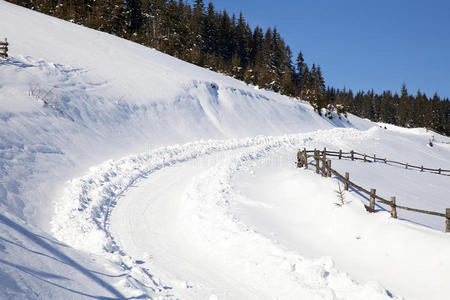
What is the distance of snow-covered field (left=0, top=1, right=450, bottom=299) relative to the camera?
594cm

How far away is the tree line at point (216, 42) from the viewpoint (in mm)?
48344

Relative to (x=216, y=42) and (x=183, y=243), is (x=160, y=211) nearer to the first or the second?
(x=183, y=243)

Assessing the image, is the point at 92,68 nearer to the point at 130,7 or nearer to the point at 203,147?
the point at 203,147

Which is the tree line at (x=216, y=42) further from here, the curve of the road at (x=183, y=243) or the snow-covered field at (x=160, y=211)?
the curve of the road at (x=183, y=243)

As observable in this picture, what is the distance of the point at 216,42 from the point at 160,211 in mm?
69698

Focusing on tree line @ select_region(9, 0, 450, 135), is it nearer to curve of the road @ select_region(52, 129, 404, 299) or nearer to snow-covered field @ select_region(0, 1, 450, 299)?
snow-covered field @ select_region(0, 1, 450, 299)

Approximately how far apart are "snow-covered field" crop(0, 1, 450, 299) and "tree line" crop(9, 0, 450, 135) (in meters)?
26.2

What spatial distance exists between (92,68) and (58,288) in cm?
2368

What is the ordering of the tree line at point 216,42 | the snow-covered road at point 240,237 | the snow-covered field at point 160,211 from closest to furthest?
1. the snow-covered field at point 160,211
2. the snow-covered road at point 240,237
3. the tree line at point 216,42

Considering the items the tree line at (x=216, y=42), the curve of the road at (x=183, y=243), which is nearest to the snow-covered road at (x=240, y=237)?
the curve of the road at (x=183, y=243)

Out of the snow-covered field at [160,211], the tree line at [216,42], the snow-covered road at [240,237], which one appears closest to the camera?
the snow-covered field at [160,211]

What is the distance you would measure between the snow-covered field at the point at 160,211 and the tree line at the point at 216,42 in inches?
1033

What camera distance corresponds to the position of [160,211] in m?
9.74

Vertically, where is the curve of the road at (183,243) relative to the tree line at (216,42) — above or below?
below
